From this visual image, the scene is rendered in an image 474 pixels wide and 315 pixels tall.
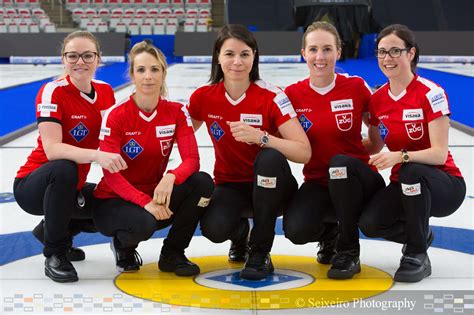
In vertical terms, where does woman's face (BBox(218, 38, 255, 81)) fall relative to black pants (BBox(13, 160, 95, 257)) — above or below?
above

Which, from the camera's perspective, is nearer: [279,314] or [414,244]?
[279,314]

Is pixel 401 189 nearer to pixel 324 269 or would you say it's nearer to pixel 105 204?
pixel 324 269

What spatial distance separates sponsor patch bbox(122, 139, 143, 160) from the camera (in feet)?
11.5

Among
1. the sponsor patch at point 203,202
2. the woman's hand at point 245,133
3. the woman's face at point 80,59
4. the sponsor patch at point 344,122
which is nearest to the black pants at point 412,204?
the sponsor patch at point 344,122

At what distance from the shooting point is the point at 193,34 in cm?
2355

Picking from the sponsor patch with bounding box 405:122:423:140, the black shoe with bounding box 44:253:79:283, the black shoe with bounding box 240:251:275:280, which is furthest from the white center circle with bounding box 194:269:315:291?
the sponsor patch with bounding box 405:122:423:140

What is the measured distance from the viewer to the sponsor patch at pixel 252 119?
3639 millimetres

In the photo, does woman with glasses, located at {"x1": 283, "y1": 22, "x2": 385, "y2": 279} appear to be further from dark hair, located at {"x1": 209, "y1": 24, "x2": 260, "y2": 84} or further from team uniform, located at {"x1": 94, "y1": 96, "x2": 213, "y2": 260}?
team uniform, located at {"x1": 94, "y1": 96, "x2": 213, "y2": 260}

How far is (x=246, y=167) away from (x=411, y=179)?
0.80m

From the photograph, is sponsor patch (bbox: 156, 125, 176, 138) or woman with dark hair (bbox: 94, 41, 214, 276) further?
sponsor patch (bbox: 156, 125, 176, 138)

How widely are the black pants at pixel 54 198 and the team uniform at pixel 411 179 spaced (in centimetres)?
125

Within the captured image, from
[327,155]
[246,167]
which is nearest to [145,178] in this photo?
[246,167]

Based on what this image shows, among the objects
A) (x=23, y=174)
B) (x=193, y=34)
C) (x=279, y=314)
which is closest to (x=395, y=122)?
(x=279, y=314)

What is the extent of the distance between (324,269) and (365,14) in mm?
21573
